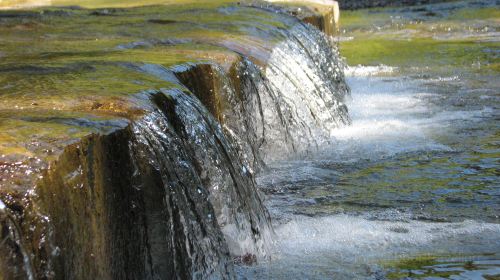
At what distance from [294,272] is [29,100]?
1.28 meters

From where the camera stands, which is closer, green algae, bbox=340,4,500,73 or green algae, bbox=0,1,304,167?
green algae, bbox=0,1,304,167

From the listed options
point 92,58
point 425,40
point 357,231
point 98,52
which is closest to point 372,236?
point 357,231

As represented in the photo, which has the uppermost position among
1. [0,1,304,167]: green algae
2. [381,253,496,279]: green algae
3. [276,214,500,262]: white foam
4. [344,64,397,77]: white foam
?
[0,1,304,167]: green algae

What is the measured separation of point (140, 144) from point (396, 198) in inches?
85.1

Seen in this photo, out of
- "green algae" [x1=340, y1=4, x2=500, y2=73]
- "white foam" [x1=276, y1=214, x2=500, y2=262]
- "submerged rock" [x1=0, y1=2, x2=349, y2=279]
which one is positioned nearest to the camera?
"submerged rock" [x1=0, y1=2, x2=349, y2=279]

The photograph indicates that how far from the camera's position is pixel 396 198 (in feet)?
16.5

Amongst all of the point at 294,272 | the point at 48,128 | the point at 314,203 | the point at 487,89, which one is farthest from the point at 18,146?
the point at 487,89

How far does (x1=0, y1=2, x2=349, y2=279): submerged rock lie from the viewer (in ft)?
8.54

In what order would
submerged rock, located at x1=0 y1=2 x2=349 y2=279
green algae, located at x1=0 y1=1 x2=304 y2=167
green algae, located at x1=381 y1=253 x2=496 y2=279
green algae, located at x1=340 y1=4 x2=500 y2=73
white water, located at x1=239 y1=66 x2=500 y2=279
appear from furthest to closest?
green algae, located at x1=340 y1=4 x2=500 y2=73 < white water, located at x1=239 y1=66 x2=500 y2=279 < green algae, located at x1=381 y1=253 x2=496 y2=279 < green algae, located at x1=0 y1=1 x2=304 y2=167 < submerged rock, located at x1=0 y1=2 x2=349 y2=279

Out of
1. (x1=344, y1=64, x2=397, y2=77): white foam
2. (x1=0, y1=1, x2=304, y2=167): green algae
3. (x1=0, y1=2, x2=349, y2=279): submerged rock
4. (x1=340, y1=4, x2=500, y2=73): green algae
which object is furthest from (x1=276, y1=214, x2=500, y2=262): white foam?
(x1=344, y1=64, x2=397, y2=77): white foam

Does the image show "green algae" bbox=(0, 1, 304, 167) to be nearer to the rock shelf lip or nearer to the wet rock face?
the rock shelf lip

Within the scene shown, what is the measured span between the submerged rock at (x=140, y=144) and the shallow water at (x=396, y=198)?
9.8 inches

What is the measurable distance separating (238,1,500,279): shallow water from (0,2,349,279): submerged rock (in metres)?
0.25

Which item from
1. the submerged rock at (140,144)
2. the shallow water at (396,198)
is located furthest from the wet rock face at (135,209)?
the shallow water at (396,198)
